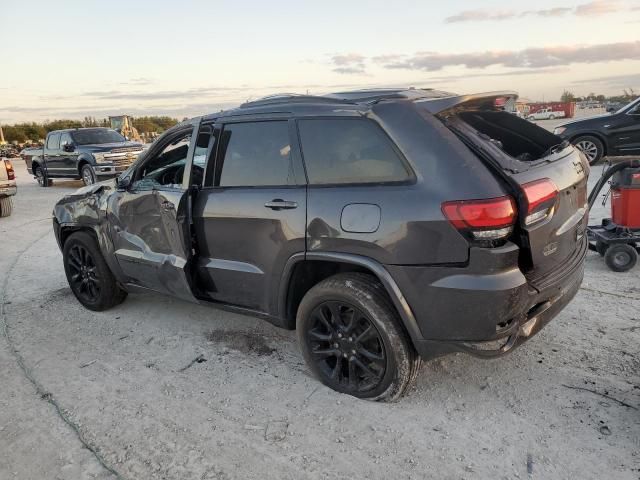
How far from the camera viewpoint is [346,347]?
3145mm

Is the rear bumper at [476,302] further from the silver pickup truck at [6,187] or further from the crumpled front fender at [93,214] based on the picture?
the silver pickup truck at [6,187]

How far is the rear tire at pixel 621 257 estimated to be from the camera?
495 centimetres

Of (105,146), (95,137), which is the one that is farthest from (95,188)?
(95,137)

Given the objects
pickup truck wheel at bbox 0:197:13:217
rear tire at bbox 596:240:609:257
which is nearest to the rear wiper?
rear tire at bbox 596:240:609:257

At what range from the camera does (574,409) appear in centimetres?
292

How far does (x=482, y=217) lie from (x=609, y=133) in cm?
1033

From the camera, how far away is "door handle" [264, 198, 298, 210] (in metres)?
3.10

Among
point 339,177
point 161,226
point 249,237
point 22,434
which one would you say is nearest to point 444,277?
point 339,177

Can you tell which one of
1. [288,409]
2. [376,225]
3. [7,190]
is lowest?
[288,409]

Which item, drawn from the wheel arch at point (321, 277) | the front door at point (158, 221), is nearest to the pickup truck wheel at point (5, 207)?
the front door at point (158, 221)

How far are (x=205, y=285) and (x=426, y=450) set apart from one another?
6.38ft

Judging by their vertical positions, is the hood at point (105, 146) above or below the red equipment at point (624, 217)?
above

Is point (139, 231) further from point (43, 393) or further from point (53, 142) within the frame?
point (53, 142)

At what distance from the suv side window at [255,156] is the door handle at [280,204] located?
123 millimetres
